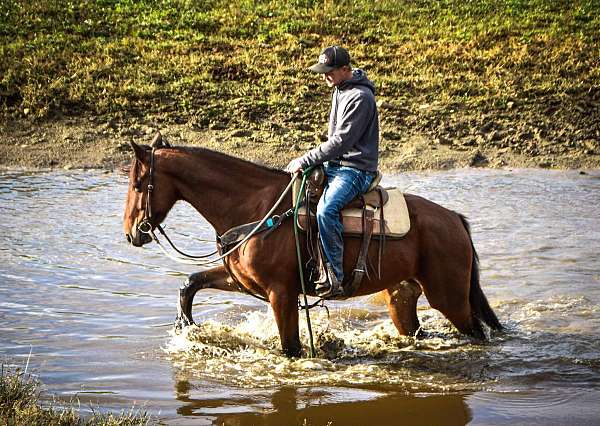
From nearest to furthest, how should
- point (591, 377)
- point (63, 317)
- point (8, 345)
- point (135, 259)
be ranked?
point (591, 377) → point (8, 345) → point (63, 317) → point (135, 259)

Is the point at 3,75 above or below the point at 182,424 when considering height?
above

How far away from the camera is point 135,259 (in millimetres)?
12398

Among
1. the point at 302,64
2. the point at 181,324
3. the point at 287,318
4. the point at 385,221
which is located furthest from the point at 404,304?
the point at 302,64

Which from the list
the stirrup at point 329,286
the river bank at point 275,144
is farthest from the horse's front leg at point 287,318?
the river bank at point 275,144

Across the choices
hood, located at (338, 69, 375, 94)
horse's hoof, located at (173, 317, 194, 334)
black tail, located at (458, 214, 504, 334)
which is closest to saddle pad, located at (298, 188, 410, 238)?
black tail, located at (458, 214, 504, 334)

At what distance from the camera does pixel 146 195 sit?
7953 millimetres

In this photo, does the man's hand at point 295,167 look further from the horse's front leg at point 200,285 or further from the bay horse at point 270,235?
the horse's front leg at point 200,285

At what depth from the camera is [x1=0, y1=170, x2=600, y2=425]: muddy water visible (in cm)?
738

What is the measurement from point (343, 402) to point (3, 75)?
15452mm

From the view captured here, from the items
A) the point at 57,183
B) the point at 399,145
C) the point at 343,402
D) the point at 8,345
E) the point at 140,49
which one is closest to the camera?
the point at 343,402

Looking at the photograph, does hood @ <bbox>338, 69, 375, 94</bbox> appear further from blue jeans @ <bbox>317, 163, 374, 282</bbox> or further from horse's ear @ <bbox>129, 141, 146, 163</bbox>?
horse's ear @ <bbox>129, 141, 146, 163</bbox>

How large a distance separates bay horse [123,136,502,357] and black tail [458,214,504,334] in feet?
0.30

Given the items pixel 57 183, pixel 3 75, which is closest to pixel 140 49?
pixel 3 75

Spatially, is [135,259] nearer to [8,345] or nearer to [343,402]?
[8,345]
